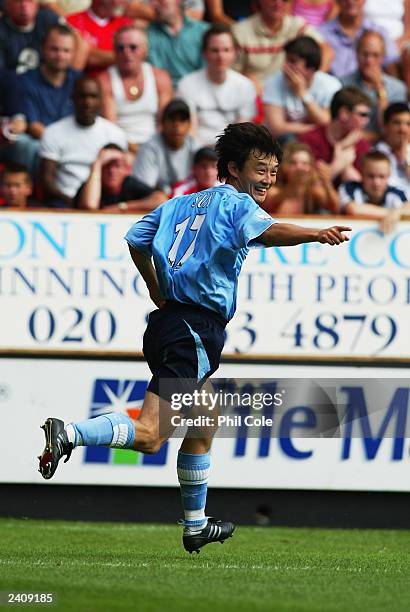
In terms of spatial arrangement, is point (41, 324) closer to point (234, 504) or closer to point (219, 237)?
point (234, 504)

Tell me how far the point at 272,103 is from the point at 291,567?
265 inches

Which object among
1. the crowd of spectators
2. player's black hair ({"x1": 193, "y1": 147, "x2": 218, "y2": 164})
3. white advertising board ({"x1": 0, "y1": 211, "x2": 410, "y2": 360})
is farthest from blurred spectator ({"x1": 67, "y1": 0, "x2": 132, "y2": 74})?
white advertising board ({"x1": 0, "y1": 211, "x2": 410, "y2": 360})

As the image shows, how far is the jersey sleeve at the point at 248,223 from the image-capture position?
635 cm

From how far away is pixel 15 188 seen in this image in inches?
448

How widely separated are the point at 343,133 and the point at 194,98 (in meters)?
1.46

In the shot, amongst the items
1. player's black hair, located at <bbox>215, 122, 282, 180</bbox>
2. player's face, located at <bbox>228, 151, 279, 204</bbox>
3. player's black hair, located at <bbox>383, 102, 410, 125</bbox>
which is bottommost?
player's face, located at <bbox>228, 151, 279, 204</bbox>

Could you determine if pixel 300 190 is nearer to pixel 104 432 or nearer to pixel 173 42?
pixel 173 42

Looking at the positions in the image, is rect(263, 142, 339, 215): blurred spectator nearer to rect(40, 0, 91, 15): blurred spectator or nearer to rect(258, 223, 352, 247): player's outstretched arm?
rect(40, 0, 91, 15): blurred spectator

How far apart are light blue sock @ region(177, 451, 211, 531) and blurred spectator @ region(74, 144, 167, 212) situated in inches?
187

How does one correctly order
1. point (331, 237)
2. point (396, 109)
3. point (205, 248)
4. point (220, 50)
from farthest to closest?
point (220, 50) < point (396, 109) < point (205, 248) < point (331, 237)

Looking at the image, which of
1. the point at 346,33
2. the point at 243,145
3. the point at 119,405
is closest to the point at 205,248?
the point at 243,145

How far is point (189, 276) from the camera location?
674cm

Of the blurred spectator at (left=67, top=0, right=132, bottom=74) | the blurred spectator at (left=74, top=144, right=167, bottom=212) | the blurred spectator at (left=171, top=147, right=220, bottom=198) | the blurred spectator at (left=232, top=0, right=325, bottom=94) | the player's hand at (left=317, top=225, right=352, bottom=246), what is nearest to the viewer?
the player's hand at (left=317, top=225, right=352, bottom=246)

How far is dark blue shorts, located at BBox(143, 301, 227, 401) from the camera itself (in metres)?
6.71
